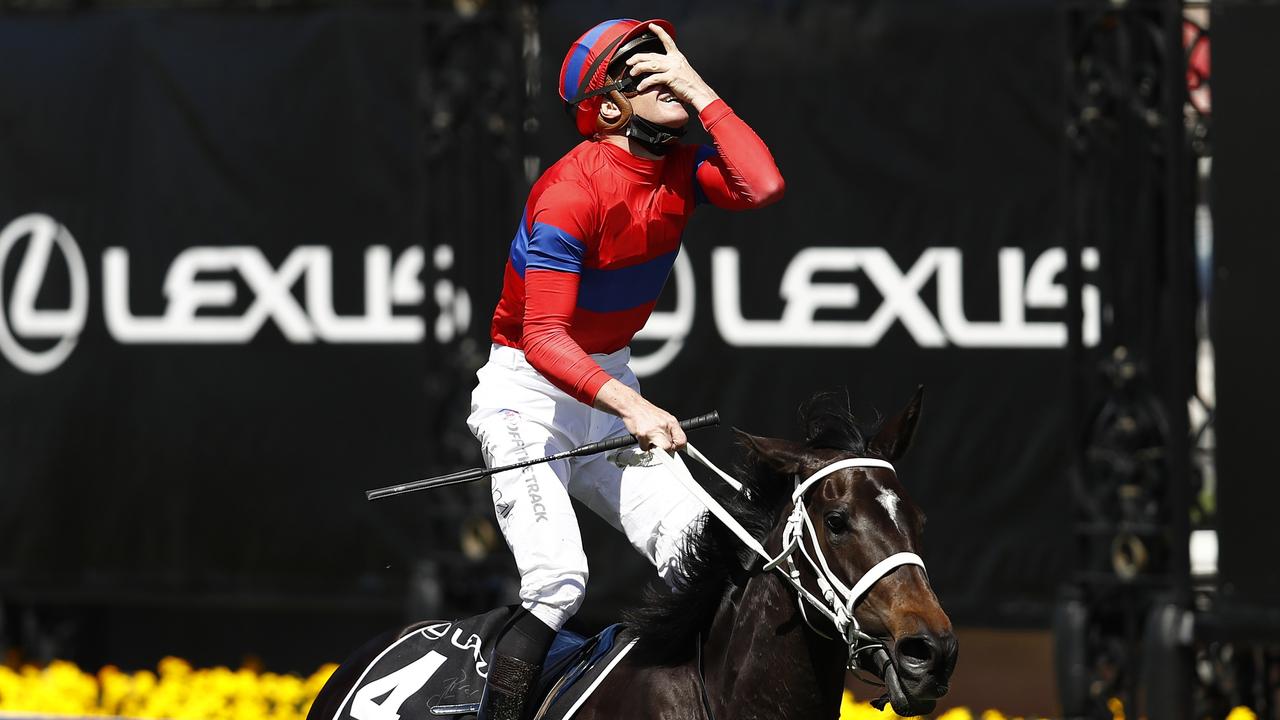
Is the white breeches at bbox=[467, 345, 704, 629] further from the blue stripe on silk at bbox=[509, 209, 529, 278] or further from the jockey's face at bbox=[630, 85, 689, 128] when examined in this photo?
the jockey's face at bbox=[630, 85, 689, 128]

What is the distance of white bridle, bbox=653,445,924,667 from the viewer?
362 centimetres

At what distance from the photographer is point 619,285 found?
4.32 meters

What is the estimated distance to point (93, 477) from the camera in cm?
973

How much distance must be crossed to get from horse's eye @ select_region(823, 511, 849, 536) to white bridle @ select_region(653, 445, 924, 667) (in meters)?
0.05

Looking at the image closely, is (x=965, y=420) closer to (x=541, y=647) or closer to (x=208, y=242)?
(x=208, y=242)

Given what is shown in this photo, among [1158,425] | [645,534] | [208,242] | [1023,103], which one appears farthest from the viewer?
[208,242]

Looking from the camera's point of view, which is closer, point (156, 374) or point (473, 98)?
point (473, 98)

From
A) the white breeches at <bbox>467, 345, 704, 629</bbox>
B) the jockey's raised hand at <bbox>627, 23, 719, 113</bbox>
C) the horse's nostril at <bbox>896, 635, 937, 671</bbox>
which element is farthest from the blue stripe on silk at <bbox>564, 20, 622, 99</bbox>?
the horse's nostril at <bbox>896, 635, 937, 671</bbox>

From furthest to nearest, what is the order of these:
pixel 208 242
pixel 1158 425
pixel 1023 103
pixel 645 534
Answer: pixel 208 242, pixel 1023 103, pixel 1158 425, pixel 645 534

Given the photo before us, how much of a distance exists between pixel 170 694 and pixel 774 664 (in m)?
5.72

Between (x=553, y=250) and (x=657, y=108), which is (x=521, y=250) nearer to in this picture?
(x=553, y=250)

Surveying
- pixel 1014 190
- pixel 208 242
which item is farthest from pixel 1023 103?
Answer: pixel 208 242

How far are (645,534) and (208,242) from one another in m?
5.70

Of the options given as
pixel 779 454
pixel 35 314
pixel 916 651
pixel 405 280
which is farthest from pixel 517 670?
pixel 35 314
